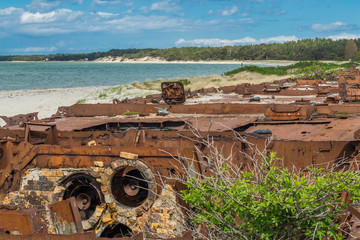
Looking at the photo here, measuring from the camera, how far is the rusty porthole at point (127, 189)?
32.6 feet

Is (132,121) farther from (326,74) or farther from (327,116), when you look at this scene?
(326,74)

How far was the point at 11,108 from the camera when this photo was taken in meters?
37.3

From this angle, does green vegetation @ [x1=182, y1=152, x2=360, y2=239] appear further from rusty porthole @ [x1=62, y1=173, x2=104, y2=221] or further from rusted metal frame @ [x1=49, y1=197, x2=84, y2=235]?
rusty porthole @ [x1=62, y1=173, x2=104, y2=221]

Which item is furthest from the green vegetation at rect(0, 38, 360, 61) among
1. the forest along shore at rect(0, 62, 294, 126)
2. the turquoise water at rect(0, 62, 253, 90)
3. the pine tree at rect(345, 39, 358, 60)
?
the forest along shore at rect(0, 62, 294, 126)

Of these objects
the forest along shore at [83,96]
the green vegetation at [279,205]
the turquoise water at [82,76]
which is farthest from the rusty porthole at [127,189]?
the turquoise water at [82,76]

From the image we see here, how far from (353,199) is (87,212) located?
6349 millimetres

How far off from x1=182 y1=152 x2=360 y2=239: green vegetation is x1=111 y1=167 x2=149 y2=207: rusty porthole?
389 cm

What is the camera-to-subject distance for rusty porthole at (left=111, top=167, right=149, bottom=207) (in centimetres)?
995

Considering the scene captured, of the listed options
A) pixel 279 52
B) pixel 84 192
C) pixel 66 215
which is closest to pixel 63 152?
pixel 84 192

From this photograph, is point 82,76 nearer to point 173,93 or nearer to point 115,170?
point 173,93

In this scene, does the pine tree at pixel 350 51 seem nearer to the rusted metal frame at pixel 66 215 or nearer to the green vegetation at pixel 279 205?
the rusted metal frame at pixel 66 215

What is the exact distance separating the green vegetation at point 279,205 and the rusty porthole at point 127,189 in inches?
153

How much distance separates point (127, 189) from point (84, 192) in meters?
1.15

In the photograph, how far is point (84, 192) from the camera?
1052 centimetres
